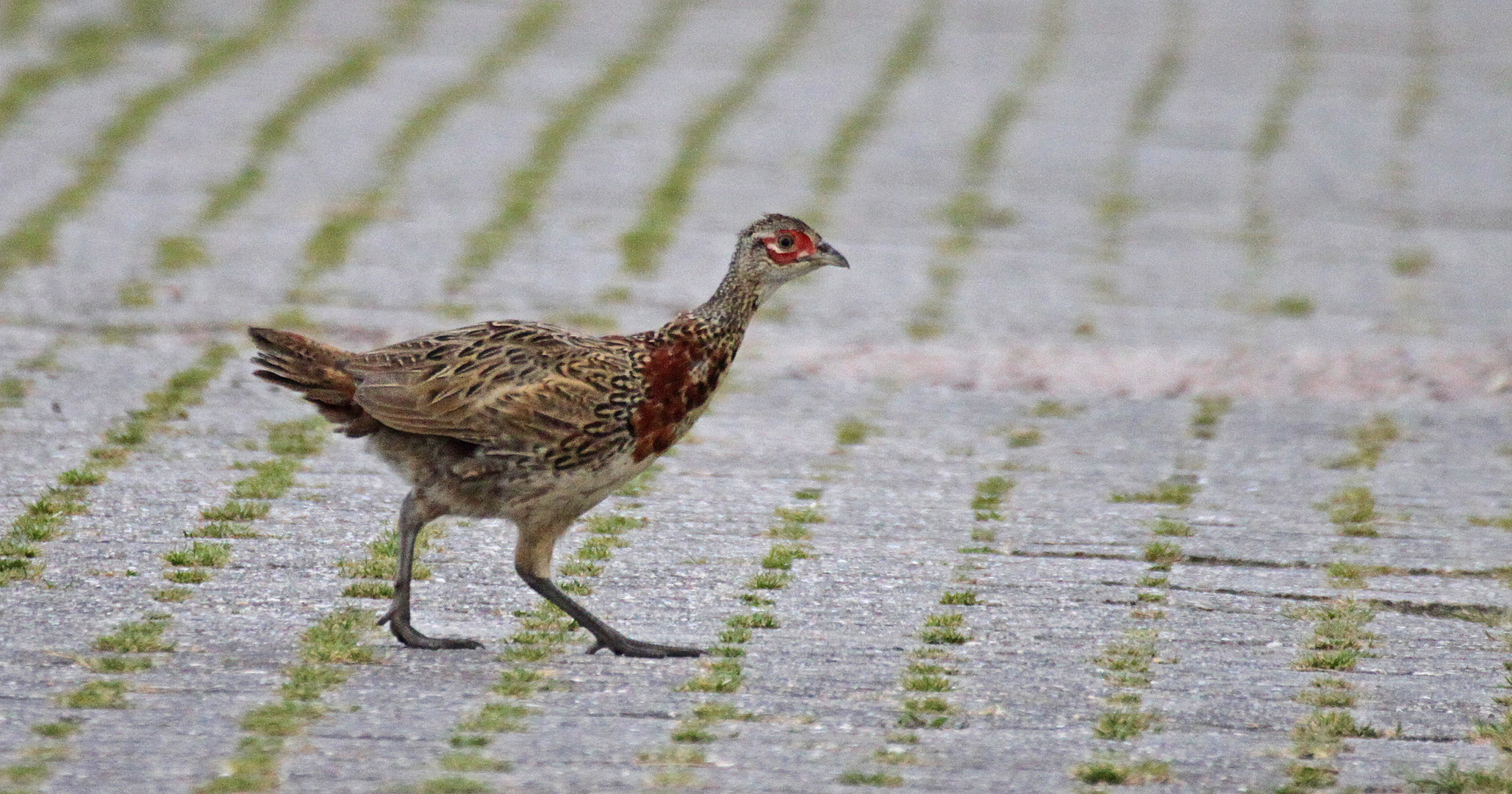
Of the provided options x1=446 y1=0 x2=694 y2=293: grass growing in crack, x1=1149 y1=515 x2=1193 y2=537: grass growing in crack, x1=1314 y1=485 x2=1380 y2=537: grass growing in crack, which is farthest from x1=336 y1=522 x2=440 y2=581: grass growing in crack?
x1=446 y1=0 x2=694 y2=293: grass growing in crack

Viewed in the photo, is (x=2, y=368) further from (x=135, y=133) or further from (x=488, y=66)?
(x=488, y=66)

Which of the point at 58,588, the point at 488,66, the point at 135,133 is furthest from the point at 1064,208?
the point at 58,588

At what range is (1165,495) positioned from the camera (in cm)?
863

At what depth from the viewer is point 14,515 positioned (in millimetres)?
7629

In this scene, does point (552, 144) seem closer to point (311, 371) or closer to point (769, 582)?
point (769, 582)

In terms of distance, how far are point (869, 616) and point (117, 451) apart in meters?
3.42

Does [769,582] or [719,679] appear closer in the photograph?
[719,679]

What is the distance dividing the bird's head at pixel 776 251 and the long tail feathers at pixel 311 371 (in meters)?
1.26

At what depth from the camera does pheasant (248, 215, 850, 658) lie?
647cm

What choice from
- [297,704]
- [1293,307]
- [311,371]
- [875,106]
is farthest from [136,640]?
[875,106]

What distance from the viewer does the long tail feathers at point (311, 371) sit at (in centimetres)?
659

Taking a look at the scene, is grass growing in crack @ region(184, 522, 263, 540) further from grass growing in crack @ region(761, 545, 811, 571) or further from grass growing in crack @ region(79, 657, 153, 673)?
grass growing in crack @ region(761, 545, 811, 571)

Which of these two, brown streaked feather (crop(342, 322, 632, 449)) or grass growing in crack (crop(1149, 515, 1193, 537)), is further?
grass growing in crack (crop(1149, 515, 1193, 537))

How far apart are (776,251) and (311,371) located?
149 centimetres
